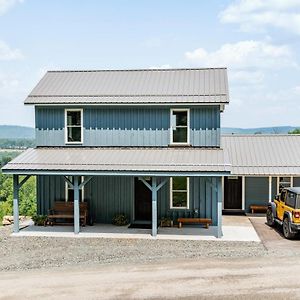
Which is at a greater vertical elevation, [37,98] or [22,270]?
[37,98]

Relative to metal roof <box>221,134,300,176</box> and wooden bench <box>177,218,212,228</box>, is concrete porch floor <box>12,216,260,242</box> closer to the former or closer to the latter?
wooden bench <box>177,218,212,228</box>

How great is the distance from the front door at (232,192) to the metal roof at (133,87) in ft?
19.7

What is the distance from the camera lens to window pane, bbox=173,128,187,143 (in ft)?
65.6

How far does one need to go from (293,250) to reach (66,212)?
10329mm

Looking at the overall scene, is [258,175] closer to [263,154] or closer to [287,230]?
[263,154]

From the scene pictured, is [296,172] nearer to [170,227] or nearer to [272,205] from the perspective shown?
[272,205]

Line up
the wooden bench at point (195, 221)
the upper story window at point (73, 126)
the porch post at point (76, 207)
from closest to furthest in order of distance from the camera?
the porch post at point (76, 207), the wooden bench at point (195, 221), the upper story window at point (73, 126)

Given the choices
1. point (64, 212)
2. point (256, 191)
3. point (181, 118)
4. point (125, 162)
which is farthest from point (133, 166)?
point (256, 191)

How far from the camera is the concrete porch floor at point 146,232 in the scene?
58.2 feet

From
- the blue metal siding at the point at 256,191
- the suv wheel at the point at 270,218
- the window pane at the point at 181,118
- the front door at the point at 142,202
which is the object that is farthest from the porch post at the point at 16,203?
the blue metal siding at the point at 256,191

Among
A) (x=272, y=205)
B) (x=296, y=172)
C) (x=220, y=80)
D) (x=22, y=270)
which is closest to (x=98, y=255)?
(x=22, y=270)

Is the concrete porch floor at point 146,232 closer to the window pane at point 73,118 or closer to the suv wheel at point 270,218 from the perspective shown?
the suv wheel at point 270,218

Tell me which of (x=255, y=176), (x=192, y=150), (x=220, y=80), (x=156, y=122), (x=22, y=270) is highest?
(x=220, y=80)

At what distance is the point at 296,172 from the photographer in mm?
22953
